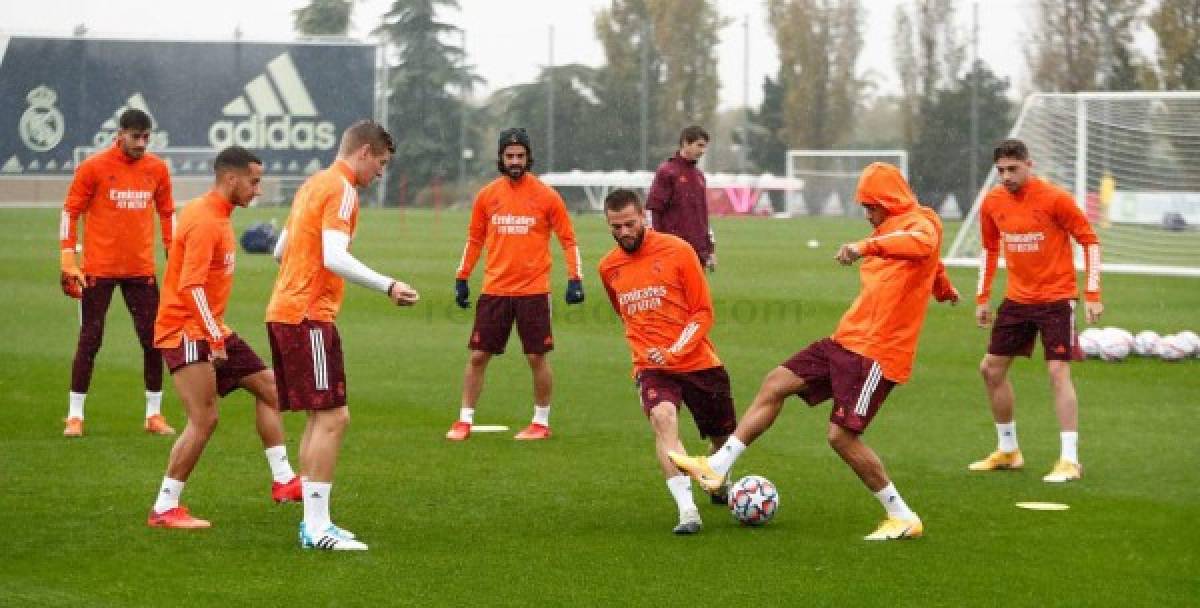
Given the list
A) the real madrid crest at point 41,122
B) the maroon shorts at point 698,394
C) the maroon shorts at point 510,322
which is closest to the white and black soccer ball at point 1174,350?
the maroon shorts at point 510,322

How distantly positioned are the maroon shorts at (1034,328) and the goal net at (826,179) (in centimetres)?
4831

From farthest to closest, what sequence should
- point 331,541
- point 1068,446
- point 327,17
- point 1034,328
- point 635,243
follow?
point 327,17
point 1034,328
point 1068,446
point 635,243
point 331,541

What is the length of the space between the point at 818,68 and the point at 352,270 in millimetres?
58496

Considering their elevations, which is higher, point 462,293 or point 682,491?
point 462,293

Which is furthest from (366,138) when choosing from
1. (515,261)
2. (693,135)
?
(693,135)

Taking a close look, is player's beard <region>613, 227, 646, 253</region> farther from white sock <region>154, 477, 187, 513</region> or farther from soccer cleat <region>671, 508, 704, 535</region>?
white sock <region>154, 477, 187, 513</region>

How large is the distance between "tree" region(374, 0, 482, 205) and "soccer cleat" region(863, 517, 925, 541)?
5088cm

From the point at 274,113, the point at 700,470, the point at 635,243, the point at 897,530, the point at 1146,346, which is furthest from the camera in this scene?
the point at 274,113

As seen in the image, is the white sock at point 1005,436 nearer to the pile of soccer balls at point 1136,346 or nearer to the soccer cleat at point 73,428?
the soccer cleat at point 73,428

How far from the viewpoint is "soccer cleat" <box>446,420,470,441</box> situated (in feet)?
43.3

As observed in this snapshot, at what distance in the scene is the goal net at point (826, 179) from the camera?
6112 cm

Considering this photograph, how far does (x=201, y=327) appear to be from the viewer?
31.7ft

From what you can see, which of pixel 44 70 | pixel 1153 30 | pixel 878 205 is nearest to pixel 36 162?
pixel 44 70

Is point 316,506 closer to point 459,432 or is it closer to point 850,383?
point 850,383
